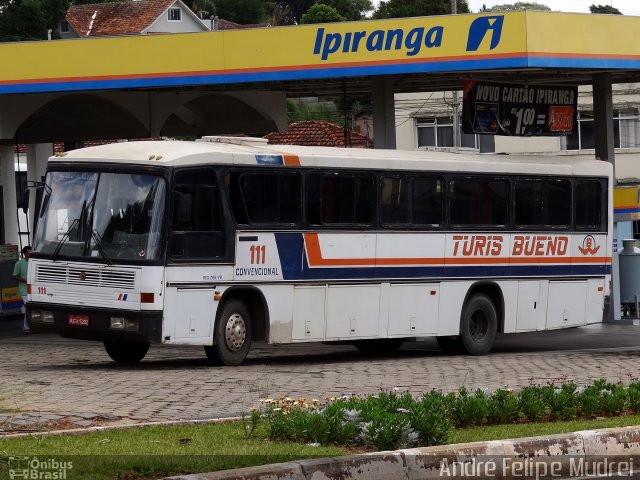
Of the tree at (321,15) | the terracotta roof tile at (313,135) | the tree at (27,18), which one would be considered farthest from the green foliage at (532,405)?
the tree at (321,15)

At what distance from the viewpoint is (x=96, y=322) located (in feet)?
59.0

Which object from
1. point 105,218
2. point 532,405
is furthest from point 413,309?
point 532,405

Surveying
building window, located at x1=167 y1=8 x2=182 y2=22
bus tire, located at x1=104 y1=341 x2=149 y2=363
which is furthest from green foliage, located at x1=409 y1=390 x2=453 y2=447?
building window, located at x1=167 y1=8 x2=182 y2=22

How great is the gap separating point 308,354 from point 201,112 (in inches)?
432

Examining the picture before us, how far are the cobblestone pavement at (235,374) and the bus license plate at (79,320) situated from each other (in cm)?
60

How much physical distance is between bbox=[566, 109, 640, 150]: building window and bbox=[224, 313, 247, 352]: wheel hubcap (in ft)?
128

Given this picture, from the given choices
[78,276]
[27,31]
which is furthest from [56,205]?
[27,31]

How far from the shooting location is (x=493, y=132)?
2530 cm

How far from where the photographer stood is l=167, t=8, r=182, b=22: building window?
98.3 meters

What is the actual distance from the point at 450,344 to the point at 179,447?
1254 cm

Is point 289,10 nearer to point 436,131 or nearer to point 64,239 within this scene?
point 436,131

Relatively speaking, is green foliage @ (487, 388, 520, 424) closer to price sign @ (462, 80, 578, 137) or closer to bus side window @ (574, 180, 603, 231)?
bus side window @ (574, 180, 603, 231)

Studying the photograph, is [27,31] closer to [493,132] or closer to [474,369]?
[493,132]

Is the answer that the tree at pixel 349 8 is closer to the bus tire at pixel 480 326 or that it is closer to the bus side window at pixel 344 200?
the bus tire at pixel 480 326
